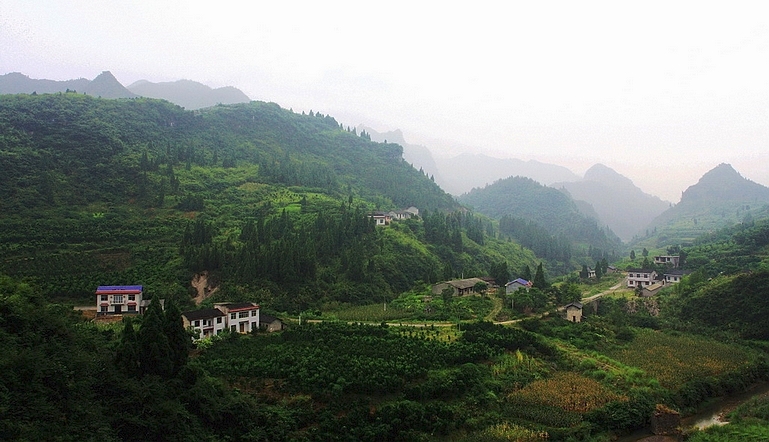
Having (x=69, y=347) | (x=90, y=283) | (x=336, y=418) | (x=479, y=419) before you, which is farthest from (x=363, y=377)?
(x=90, y=283)

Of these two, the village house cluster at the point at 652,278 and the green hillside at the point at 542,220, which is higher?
the green hillside at the point at 542,220

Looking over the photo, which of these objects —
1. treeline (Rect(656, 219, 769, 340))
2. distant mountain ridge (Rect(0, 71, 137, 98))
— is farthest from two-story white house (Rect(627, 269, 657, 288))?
distant mountain ridge (Rect(0, 71, 137, 98))

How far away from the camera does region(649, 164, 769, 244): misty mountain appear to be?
480 ft

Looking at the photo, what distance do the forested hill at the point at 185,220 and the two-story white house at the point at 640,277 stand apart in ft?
61.5

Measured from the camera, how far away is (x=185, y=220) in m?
55.6

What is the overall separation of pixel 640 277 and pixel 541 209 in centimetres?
10726

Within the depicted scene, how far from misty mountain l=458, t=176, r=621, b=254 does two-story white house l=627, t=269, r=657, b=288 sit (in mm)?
74815

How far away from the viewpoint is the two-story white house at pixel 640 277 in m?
58.0

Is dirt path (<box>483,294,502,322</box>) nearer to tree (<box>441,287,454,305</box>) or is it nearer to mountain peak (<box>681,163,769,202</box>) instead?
tree (<box>441,287,454,305</box>)

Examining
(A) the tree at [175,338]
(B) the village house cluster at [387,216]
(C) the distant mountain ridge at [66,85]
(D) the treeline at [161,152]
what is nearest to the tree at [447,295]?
(B) the village house cluster at [387,216]

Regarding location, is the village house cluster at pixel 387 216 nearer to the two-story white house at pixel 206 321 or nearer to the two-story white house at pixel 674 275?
the two-story white house at pixel 674 275

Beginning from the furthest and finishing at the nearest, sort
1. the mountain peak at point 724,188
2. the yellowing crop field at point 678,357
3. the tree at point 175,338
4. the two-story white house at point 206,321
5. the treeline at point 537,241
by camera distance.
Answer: the mountain peak at point 724,188
the treeline at point 537,241
the two-story white house at point 206,321
the yellowing crop field at point 678,357
the tree at point 175,338

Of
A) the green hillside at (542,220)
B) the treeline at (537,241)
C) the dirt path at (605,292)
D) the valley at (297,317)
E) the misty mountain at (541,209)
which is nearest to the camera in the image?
the valley at (297,317)

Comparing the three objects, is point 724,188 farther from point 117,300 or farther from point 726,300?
point 117,300
